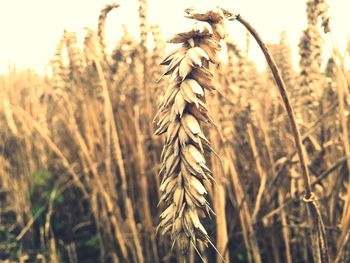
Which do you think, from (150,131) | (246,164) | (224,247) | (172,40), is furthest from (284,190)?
(172,40)

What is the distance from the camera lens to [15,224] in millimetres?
1991

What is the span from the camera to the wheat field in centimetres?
53

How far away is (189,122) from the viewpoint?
0.51m

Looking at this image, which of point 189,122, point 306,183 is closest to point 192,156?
point 189,122

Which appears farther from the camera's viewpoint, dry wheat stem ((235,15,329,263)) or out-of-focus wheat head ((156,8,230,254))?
dry wheat stem ((235,15,329,263))

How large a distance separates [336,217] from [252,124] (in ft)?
1.44

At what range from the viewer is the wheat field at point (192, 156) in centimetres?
53

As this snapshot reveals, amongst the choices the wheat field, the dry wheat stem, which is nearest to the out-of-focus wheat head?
the wheat field

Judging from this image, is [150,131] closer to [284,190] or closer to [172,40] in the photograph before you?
[284,190]

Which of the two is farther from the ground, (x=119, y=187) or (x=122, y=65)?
(x=122, y=65)

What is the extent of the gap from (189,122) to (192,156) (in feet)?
0.12

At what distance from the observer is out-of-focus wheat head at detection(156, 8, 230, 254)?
0.51 metres

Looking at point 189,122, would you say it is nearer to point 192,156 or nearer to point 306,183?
point 192,156

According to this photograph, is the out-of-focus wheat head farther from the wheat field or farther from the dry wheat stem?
the dry wheat stem
